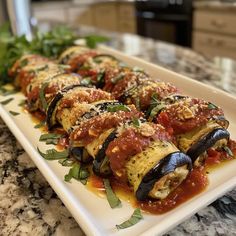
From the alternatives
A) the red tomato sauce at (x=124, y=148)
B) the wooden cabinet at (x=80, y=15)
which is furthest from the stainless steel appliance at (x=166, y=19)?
the red tomato sauce at (x=124, y=148)

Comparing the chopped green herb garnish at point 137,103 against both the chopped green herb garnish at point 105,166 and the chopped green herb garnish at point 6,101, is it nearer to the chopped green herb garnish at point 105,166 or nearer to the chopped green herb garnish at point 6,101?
the chopped green herb garnish at point 105,166

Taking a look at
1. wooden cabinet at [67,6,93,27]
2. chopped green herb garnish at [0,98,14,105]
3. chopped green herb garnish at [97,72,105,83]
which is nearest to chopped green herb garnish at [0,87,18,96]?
chopped green herb garnish at [0,98,14,105]

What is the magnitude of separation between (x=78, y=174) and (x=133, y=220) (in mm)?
257

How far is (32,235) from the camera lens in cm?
77

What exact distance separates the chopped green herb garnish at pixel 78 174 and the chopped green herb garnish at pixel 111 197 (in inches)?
2.6

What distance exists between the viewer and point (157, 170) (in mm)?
787

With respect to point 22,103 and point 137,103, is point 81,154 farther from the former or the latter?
point 22,103

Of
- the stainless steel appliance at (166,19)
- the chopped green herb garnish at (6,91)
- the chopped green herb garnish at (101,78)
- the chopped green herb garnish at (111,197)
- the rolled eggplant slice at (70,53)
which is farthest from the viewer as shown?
the stainless steel appliance at (166,19)

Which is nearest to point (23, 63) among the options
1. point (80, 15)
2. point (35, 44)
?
point (35, 44)

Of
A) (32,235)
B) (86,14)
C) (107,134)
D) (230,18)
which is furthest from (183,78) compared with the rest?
(86,14)

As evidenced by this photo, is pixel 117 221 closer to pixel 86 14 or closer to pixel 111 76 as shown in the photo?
pixel 111 76

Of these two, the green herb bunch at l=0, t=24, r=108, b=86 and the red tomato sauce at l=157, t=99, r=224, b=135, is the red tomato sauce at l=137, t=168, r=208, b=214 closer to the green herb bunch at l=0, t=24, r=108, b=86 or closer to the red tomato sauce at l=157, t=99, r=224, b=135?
the red tomato sauce at l=157, t=99, r=224, b=135

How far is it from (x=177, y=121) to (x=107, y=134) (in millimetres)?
235

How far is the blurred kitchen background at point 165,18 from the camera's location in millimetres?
3541
